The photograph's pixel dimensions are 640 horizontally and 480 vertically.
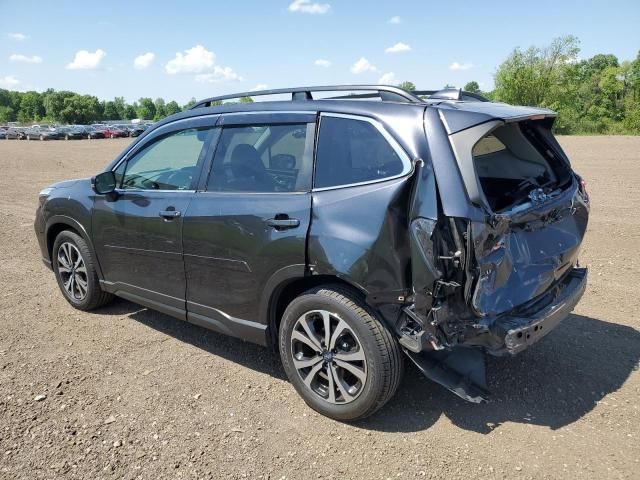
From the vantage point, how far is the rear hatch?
2.71 m

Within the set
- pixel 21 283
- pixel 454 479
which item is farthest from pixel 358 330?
pixel 21 283

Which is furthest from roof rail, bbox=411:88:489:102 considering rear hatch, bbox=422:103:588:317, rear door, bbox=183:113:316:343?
rear door, bbox=183:113:316:343

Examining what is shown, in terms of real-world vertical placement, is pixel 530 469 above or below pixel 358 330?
below

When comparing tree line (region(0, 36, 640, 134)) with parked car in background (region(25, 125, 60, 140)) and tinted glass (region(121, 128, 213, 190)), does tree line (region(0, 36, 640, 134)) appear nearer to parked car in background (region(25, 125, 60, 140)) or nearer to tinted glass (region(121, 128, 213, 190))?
parked car in background (region(25, 125, 60, 140))

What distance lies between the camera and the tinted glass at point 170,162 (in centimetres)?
388

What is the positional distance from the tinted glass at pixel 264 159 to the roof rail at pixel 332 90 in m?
0.30

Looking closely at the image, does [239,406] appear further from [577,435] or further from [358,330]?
[577,435]

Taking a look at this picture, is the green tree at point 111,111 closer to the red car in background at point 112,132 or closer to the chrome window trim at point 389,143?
the red car in background at point 112,132

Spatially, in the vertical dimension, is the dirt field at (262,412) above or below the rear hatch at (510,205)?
below

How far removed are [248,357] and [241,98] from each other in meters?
2.03

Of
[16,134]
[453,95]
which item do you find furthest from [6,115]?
[453,95]

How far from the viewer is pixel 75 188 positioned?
4.79 meters

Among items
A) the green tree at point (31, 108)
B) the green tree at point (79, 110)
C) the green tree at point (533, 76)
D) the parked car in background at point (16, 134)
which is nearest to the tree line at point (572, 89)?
the green tree at point (533, 76)

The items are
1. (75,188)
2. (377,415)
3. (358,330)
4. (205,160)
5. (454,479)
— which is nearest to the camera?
(454,479)
